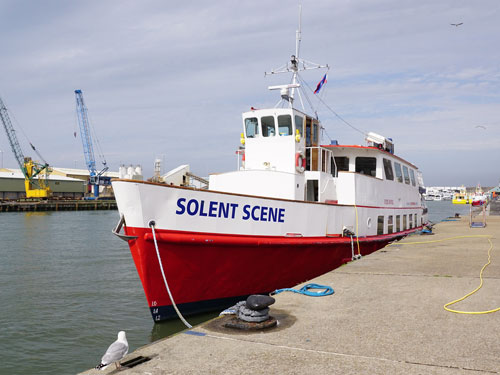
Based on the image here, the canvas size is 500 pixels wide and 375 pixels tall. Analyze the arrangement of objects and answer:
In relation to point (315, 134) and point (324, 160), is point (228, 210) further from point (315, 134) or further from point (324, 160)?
point (315, 134)

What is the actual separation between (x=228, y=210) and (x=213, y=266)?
4.08ft

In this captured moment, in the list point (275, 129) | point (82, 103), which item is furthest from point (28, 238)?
point (82, 103)

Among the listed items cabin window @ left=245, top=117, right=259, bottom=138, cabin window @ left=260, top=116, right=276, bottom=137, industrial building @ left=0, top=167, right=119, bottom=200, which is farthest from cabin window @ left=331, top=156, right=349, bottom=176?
industrial building @ left=0, top=167, right=119, bottom=200

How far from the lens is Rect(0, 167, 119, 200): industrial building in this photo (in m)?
86.6

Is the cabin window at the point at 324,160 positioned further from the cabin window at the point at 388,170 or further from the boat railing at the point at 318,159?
the cabin window at the point at 388,170

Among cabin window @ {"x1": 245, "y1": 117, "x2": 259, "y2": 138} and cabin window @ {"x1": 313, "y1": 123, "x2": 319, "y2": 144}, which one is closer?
cabin window @ {"x1": 245, "y1": 117, "x2": 259, "y2": 138}

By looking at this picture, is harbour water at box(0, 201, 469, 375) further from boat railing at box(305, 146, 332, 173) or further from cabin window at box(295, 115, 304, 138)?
cabin window at box(295, 115, 304, 138)

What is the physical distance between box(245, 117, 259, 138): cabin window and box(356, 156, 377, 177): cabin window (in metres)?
3.93

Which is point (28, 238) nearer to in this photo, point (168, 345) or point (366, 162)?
point (366, 162)

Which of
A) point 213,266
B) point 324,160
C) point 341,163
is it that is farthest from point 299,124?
point 213,266

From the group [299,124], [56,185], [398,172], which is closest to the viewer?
[299,124]

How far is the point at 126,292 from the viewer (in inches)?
542

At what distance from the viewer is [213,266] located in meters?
9.13

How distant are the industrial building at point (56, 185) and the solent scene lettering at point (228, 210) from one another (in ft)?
295
